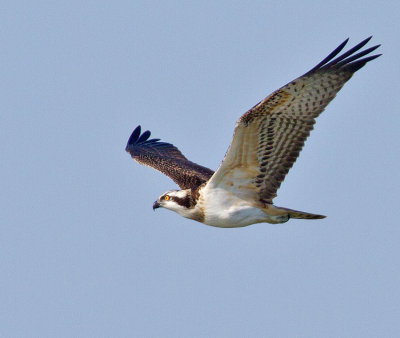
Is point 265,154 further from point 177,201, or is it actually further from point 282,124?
point 177,201

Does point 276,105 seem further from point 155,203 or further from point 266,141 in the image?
point 155,203

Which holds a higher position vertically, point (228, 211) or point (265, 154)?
point (265, 154)

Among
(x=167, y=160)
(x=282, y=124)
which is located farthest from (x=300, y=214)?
(x=167, y=160)

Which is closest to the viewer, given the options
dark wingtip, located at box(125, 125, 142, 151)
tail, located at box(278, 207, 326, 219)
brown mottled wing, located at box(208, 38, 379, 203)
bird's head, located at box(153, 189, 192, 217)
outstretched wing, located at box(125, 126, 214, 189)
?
brown mottled wing, located at box(208, 38, 379, 203)

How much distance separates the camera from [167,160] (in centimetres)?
1697

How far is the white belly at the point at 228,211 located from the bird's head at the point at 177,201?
0.32m

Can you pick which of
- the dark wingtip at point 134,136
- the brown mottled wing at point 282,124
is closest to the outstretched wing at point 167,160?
the dark wingtip at point 134,136

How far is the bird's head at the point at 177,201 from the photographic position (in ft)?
45.0

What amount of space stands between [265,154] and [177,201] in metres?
1.69

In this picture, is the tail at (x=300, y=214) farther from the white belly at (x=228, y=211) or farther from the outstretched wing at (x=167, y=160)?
the outstretched wing at (x=167, y=160)

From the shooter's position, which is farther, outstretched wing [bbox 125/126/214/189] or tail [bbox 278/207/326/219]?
outstretched wing [bbox 125/126/214/189]

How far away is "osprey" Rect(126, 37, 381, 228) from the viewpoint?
1233 cm

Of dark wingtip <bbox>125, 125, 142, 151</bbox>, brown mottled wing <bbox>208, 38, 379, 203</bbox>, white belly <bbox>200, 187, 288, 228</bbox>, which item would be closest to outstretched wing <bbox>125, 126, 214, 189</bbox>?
dark wingtip <bbox>125, 125, 142, 151</bbox>

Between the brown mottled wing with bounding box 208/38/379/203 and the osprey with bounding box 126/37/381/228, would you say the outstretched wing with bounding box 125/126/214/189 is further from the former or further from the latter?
the brown mottled wing with bounding box 208/38/379/203
